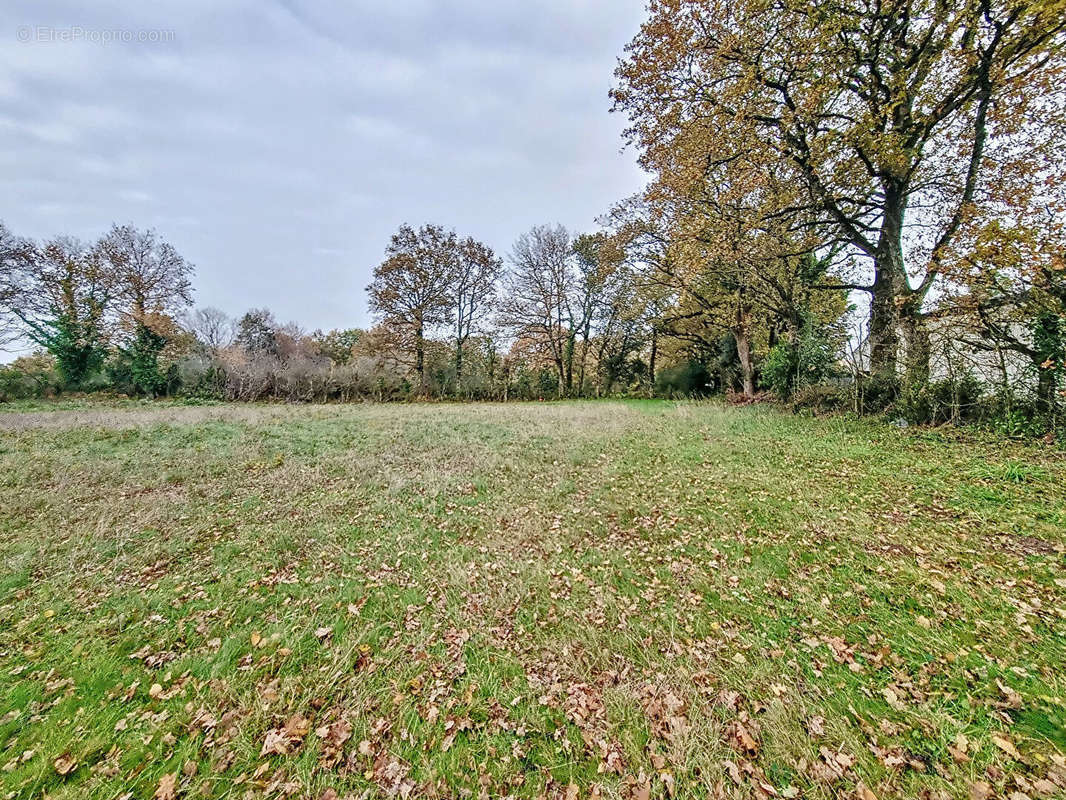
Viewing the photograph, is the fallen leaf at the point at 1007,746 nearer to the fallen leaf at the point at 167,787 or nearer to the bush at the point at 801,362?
the fallen leaf at the point at 167,787

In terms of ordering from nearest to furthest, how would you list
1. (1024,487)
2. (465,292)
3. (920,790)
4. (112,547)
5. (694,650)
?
(920,790) < (694,650) < (112,547) < (1024,487) < (465,292)

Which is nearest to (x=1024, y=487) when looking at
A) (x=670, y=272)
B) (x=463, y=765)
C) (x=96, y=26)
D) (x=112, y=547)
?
(x=463, y=765)

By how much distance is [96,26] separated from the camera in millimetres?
7312

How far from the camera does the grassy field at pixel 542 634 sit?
2131 millimetres

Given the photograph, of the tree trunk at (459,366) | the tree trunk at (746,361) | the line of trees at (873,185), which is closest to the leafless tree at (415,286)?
the tree trunk at (459,366)

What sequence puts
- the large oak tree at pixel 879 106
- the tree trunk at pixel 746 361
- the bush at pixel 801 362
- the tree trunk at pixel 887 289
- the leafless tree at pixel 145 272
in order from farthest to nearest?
the leafless tree at pixel 145 272 → the tree trunk at pixel 746 361 → the bush at pixel 801 362 → the tree trunk at pixel 887 289 → the large oak tree at pixel 879 106

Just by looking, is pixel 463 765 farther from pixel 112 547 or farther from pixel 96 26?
pixel 96 26

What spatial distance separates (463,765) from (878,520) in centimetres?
522

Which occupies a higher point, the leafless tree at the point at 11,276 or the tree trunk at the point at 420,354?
the leafless tree at the point at 11,276

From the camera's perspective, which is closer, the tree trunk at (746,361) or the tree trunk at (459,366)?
the tree trunk at (746,361)

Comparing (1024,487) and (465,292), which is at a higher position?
(465,292)

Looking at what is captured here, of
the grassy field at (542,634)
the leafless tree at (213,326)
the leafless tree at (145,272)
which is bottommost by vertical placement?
the grassy field at (542,634)

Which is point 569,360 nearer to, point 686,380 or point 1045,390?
point 686,380

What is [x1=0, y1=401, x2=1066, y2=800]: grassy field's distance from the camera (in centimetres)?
213
